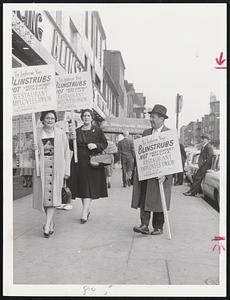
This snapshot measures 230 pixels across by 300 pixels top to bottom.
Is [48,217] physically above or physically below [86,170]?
below

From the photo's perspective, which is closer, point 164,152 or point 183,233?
point 164,152

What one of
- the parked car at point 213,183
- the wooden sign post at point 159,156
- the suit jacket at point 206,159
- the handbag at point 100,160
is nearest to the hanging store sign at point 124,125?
the suit jacket at point 206,159

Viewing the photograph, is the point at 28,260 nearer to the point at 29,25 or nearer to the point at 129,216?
the point at 129,216

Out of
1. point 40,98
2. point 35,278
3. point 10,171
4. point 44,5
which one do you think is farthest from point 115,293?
point 44,5

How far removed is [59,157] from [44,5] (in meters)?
1.97

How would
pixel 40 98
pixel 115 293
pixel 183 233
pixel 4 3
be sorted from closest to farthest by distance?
pixel 115 293
pixel 4 3
pixel 40 98
pixel 183 233

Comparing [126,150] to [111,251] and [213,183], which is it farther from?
[111,251]

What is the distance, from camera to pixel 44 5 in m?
4.90
